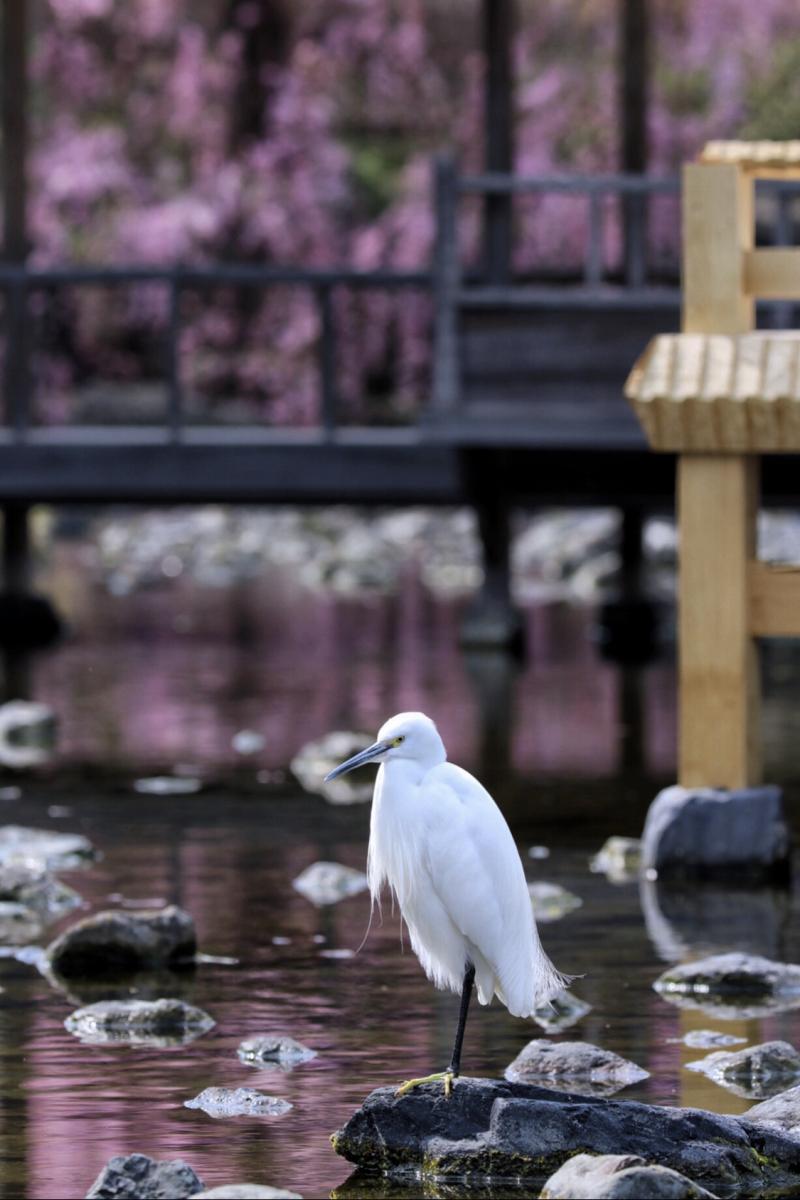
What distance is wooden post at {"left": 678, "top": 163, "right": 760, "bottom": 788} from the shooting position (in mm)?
11594

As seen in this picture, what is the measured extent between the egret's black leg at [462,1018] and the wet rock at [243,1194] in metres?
0.87

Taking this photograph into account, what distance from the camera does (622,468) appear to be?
2038cm

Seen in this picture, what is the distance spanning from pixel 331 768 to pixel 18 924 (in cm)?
438

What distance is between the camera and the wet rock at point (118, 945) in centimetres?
1005

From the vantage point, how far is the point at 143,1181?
6879 millimetres

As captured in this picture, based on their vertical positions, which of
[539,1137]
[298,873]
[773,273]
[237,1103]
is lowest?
[298,873]

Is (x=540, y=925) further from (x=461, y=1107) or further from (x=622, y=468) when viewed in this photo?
(x=622, y=468)

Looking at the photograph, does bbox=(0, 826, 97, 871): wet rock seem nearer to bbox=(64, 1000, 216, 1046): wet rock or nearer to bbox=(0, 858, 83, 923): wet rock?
bbox=(0, 858, 83, 923): wet rock

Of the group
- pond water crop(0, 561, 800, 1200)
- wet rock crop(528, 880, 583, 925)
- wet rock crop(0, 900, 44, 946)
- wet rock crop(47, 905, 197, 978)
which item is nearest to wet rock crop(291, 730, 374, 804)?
pond water crop(0, 561, 800, 1200)

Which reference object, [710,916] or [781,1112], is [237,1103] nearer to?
[781,1112]

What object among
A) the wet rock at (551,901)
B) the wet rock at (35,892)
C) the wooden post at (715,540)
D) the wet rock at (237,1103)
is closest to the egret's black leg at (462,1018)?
the wet rock at (237,1103)

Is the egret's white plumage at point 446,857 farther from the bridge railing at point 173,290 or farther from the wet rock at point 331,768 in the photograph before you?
the bridge railing at point 173,290

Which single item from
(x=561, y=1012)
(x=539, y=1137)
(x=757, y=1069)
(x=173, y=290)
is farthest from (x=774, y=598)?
(x=173, y=290)

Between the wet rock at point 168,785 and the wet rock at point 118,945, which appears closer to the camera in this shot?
the wet rock at point 118,945
